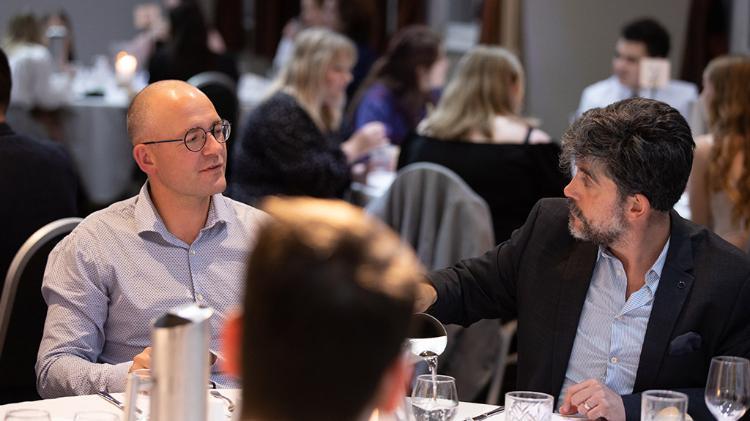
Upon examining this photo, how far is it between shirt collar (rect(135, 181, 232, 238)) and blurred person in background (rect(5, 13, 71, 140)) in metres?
4.48

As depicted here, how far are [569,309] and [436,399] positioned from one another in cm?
58

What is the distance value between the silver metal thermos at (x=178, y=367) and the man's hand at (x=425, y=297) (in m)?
0.91

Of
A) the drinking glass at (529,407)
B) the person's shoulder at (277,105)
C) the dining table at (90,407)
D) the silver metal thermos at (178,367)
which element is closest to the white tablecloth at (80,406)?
the dining table at (90,407)

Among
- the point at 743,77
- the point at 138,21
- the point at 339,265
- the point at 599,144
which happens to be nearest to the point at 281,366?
the point at 339,265

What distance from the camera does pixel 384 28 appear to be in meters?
9.70

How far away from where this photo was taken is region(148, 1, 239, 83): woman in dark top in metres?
6.98

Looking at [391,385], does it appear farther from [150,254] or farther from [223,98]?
[223,98]

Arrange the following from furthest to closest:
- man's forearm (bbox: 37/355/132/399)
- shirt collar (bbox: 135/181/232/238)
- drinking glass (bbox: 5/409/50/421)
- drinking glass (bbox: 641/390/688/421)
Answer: shirt collar (bbox: 135/181/232/238), man's forearm (bbox: 37/355/132/399), drinking glass (bbox: 641/390/688/421), drinking glass (bbox: 5/409/50/421)

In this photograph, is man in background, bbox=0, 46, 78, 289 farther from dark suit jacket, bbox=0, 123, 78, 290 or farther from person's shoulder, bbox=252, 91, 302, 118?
person's shoulder, bbox=252, 91, 302, 118

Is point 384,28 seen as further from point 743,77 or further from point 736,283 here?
point 736,283

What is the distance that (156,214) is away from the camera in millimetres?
2525

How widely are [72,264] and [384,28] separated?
7500 mm

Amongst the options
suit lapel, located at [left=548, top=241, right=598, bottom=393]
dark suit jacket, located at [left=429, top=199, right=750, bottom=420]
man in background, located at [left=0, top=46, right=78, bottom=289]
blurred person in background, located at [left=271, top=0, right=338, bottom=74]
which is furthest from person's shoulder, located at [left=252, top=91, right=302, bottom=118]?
blurred person in background, located at [left=271, top=0, right=338, bottom=74]

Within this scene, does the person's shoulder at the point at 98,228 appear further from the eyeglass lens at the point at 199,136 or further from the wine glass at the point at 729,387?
the wine glass at the point at 729,387
